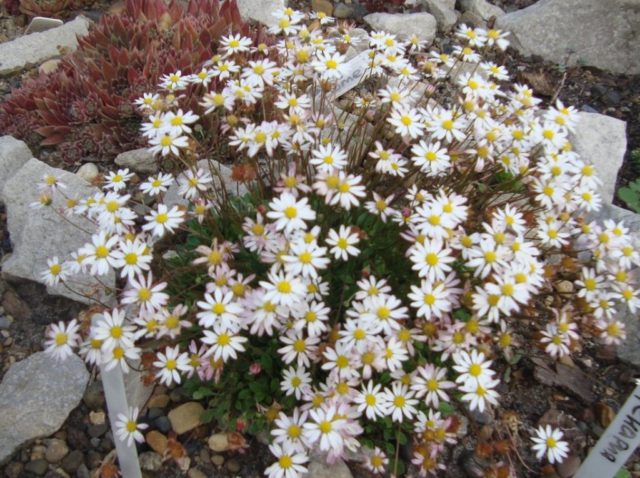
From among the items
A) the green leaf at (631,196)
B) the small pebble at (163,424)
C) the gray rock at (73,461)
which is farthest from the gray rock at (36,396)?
the green leaf at (631,196)

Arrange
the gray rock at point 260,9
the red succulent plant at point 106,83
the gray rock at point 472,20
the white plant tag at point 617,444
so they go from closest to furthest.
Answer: the white plant tag at point 617,444 < the red succulent plant at point 106,83 < the gray rock at point 260,9 < the gray rock at point 472,20

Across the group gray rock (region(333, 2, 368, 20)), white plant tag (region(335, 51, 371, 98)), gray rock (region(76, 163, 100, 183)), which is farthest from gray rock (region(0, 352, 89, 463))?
gray rock (region(333, 2, 368, 20))

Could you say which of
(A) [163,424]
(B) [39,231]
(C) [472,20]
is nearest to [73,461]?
(A) [163,424]

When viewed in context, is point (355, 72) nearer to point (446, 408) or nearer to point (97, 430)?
point (446, 408)

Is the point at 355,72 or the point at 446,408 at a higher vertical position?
the point at 355,72

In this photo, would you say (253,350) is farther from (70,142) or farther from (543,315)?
(70,142)

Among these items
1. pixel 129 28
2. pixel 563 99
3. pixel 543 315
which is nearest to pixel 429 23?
pixel 563 99

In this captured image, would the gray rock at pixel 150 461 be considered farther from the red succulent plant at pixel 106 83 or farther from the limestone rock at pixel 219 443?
the red succulent plant at pixel 106 83
